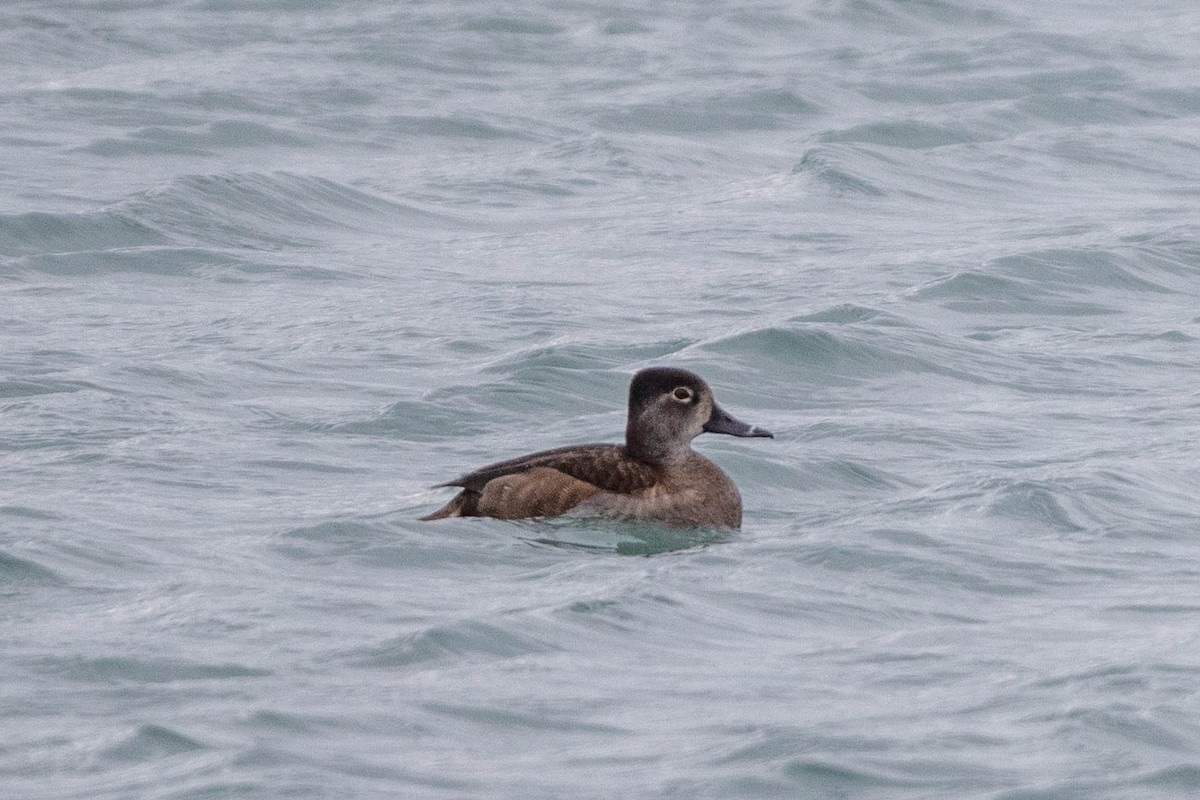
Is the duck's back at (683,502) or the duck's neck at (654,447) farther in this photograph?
the duck's neck at (654,447)

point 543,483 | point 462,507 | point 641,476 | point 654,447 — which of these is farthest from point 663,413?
point 462,507

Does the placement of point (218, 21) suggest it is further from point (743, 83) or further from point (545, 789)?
point (545, 789)

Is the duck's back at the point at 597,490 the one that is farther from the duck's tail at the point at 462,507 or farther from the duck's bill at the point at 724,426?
the duck's bill at the point at 724,426

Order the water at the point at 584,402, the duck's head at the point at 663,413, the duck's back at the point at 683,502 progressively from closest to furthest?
1. the water at the point at 584,402
2. the duck's back at the point at 683,502
3. the duck's head at the point at 663,413

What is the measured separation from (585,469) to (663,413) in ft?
1.45

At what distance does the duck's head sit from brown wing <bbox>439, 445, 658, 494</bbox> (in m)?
0.11

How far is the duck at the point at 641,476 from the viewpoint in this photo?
939 centimetres

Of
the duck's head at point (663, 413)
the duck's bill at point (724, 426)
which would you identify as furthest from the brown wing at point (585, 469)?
the duck's bill at point (724, 426)

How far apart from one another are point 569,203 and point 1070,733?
1110cm

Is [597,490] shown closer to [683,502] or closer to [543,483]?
[543,483]

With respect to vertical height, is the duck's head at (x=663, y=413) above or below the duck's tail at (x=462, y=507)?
above

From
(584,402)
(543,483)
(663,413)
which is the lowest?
(584,402)

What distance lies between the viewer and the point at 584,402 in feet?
40.1

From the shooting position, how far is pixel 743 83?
888 inches
